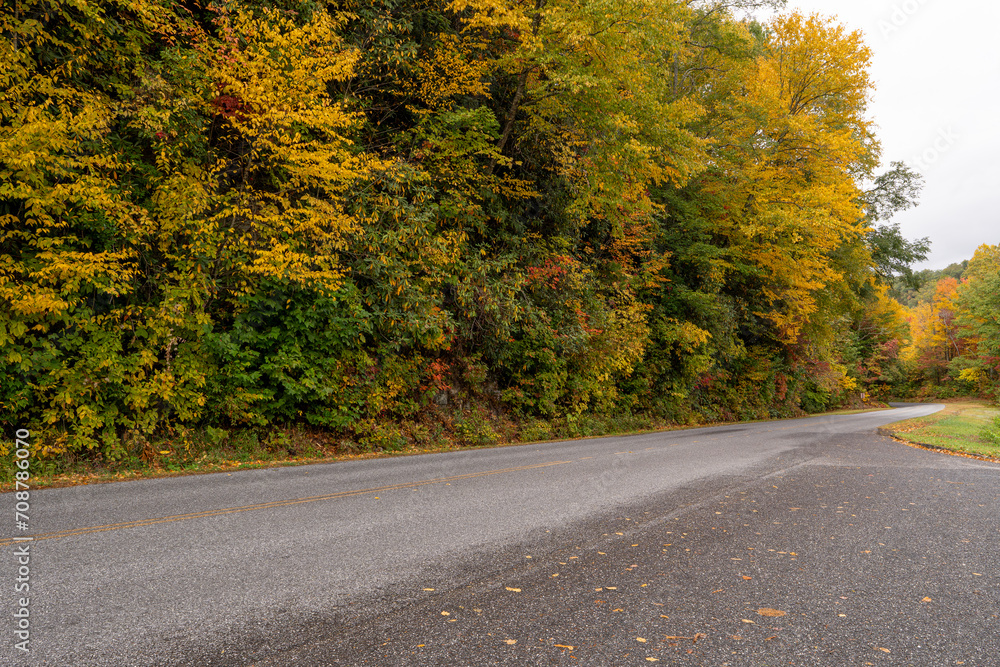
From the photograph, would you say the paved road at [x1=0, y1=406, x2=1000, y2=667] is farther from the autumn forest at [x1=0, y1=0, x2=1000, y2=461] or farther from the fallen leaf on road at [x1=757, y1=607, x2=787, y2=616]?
the autumn forest at [x1=0, y1=0, x2=1000, y2=461]

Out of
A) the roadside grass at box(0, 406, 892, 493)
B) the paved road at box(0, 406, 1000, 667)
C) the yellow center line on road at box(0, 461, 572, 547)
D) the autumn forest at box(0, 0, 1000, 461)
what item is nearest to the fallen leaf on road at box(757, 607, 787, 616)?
the paved road at box(0, 406, 1000, 667)

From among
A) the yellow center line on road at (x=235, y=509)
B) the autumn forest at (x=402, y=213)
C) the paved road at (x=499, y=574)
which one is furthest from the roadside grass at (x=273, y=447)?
the yellow center line on road at (x=235, y=509)

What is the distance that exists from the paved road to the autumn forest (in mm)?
2853

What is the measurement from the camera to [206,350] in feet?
27.5

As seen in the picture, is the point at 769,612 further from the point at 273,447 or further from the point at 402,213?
the point at 402,213

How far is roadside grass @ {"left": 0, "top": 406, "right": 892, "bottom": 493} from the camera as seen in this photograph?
22.0 ft

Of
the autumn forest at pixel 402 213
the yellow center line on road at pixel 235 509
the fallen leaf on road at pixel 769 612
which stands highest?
the autumn forest at pixel 402 213

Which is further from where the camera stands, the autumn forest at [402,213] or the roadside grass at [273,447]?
the autumn forest at [402,213]

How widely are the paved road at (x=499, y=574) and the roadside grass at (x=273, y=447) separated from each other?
3.76 feet

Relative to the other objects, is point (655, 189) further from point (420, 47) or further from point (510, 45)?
point (420, 47)

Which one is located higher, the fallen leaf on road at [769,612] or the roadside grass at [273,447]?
the roadside grass at [273,447]

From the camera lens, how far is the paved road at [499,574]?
9.05 ft

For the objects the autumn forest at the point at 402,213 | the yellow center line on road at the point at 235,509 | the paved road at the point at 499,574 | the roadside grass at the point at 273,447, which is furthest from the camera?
the autumn forest at the point at 402,213

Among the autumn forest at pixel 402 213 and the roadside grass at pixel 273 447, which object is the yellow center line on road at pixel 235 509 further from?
the autumn forest at pixel 402 213
